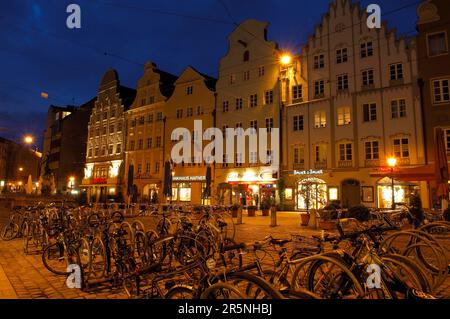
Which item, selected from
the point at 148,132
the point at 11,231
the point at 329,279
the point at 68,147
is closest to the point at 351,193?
the point at 11,231

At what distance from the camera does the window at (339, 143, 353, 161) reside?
84.3 ft

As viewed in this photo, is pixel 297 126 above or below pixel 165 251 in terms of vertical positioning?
above

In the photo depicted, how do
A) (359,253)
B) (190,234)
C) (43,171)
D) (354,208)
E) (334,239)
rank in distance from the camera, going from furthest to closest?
(43,171), (354,208), (190,234), (334,239), (359,253)

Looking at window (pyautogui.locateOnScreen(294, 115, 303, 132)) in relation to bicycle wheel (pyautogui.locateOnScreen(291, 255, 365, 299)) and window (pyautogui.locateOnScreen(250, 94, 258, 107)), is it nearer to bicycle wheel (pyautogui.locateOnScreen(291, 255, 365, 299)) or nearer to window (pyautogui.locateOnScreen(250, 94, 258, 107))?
window (pyautogui.locateOnScreen(250, 94, 258, 107))

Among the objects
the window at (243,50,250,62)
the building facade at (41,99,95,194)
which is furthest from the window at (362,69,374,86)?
the building facade at (41,99,95,194)

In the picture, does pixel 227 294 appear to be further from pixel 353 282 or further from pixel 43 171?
pixel 43 171

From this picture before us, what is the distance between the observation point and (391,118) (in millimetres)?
24094

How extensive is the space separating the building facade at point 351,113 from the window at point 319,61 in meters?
0.08

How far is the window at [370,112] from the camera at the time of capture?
24962 millimetres

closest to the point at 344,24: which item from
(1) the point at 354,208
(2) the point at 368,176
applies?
(2) the point at 368,176

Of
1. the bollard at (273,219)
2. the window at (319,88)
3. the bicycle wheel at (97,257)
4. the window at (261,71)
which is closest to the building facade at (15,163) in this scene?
the window at (261,71)

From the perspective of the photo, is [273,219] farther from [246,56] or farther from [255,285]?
Answer: [246,56]

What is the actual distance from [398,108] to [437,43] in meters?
5.11
